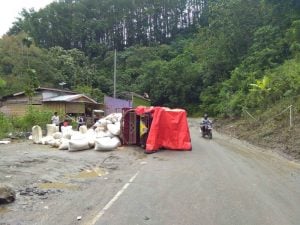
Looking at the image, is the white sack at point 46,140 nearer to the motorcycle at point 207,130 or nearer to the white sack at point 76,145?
the white sack at point 76,145

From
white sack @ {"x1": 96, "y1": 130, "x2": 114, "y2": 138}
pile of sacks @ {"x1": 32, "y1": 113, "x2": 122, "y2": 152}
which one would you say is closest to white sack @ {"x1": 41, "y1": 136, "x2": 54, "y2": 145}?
pile of sacks @ {"x1": 32, "y1": 113, "x2": 122, "y2": 152}

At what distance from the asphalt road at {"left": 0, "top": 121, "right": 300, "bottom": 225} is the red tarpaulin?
2495 mm

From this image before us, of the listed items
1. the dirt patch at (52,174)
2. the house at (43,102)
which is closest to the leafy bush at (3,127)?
the dirt patch at (52,174)

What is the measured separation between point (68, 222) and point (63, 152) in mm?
12257

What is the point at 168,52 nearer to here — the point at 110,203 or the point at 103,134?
the point at 103,134

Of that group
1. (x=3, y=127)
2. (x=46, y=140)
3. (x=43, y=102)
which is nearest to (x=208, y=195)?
(x=46, y=140)

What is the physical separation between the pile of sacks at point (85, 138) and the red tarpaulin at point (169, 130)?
76.8 inches

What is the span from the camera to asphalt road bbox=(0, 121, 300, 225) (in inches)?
299

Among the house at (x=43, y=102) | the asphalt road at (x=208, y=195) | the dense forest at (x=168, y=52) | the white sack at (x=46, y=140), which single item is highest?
the dense forest at (x=168, y=52)

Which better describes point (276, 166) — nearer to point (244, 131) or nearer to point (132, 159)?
point (132, 159)

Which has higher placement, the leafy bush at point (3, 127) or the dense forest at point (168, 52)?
the dense forest at point (168, 52)

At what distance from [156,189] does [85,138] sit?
34.3 ft

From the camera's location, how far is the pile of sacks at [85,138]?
19672mm

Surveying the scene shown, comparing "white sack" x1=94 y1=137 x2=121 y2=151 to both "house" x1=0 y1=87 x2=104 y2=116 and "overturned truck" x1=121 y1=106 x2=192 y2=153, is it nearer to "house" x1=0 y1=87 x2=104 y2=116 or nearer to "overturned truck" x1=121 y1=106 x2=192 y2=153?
"overturned truck" x1=121 y1=106 x2=192 y2=153
